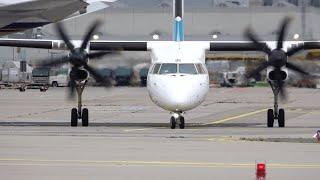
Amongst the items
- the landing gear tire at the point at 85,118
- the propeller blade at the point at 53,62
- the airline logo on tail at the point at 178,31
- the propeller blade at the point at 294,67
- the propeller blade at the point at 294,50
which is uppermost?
the airline logo on tail at the point at 178,31

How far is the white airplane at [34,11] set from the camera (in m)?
11.7

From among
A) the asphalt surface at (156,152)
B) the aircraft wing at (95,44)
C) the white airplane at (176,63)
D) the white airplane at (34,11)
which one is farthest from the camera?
the aircraft wing at (95,44)

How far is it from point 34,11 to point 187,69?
13634mm

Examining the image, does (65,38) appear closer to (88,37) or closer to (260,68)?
(88,37)

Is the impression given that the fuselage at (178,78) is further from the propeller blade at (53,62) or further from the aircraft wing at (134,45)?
the propeller blade at (53,62)

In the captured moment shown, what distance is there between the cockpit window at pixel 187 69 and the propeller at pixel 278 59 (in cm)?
273

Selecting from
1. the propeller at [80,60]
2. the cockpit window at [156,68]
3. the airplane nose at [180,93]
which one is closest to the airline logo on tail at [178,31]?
the cockpit window at [156,68]

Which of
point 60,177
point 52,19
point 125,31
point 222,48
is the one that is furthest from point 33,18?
point 125,31

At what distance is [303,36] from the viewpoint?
73.4 meters

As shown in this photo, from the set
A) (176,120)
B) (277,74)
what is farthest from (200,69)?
(277,74)

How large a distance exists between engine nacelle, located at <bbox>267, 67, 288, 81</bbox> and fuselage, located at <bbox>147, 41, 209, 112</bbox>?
2.45 metres

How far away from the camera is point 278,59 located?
90.1 ft

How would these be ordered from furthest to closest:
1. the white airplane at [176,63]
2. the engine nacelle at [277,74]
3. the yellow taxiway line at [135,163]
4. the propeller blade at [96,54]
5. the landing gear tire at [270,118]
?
the propeller blade at [96,54], the engine nacelle at [277,74], the landing gear tire at [270,118], the white airplane at [176,63], the yellow taxiway line at [135,163]

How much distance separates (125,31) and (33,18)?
187ft
